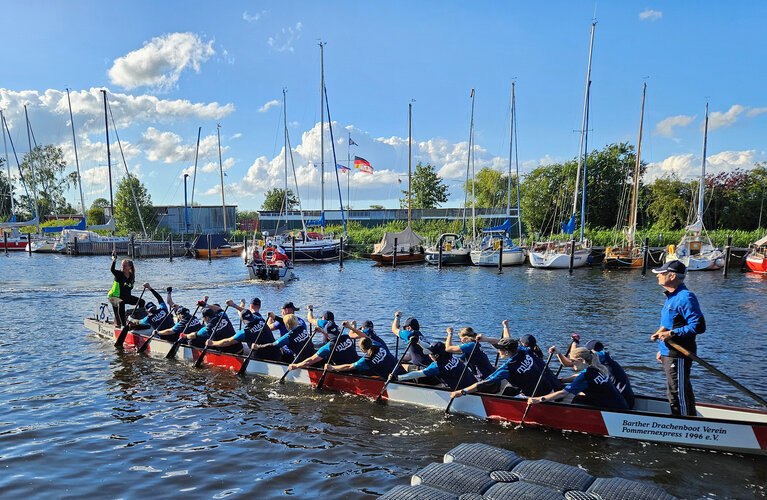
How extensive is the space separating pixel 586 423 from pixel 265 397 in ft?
22.0

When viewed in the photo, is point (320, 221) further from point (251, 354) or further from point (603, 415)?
point (603, 415)

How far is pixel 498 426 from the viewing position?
949 centimetres

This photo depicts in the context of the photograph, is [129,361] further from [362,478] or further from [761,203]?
[761,203]

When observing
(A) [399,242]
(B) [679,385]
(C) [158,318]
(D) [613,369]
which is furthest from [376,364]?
(A) [399,242]

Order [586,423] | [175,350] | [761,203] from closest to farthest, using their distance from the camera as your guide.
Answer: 1. [586,423]
2. [175,350]
3. [761,203]

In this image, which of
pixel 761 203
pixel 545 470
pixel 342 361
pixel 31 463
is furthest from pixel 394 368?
pixel 761 203

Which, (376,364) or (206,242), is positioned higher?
(376,364)

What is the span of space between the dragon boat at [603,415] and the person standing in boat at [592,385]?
21 centimetres

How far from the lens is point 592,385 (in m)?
8.82

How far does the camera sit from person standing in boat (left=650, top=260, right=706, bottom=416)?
7816 mm

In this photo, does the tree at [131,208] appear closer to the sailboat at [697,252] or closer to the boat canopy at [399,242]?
the boat canopy at [399,242]

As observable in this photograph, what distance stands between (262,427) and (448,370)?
377 centimetres

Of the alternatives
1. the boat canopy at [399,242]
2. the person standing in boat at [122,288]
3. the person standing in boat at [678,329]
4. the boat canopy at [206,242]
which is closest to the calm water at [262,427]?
the person standing in boat at [678,329]

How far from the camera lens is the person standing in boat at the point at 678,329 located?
25.6ft
